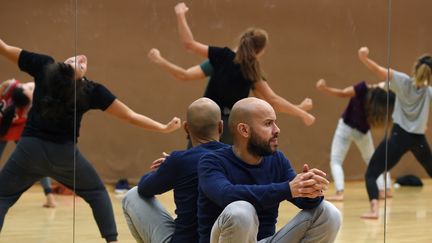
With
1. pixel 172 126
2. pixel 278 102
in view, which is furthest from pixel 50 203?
pixel 278 102

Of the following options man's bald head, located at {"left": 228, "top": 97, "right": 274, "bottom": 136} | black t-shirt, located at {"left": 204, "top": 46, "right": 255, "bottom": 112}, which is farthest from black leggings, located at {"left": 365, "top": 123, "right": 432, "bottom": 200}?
man's bald head, located at {"left": 228, "top": 97, "right": 274, "bottom": 136}

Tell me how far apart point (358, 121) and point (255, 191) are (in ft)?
6.17

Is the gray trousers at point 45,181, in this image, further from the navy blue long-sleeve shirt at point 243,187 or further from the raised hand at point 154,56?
the navy blue long-sleeve shirt at point 243,187

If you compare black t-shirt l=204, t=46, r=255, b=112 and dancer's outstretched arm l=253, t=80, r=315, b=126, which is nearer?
black t-shirt l=204, t=46, r=255, b=112

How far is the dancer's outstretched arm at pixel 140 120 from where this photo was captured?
4.27 metres

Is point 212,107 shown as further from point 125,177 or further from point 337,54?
point 337,54

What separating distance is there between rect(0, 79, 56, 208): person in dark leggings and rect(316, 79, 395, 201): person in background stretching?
1.65 meters

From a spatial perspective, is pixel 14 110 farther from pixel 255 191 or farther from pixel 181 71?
pixel 255 191

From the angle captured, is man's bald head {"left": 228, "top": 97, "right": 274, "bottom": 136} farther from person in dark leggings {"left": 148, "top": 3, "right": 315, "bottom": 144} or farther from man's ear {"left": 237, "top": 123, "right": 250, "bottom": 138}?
person in dark leggings {"left": 148, "top": 3, "right": 315, "bottom": 144}

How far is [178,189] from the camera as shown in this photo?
3490 millimetres

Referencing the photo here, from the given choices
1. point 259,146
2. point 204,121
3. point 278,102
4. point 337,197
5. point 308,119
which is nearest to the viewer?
point 259,146

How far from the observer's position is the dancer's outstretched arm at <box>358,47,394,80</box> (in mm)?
4684

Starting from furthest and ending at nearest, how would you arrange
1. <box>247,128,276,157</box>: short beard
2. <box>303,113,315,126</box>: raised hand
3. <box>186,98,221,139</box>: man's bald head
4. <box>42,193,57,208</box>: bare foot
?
<box>303,113,315,126</box>: raised hand
<box>42,193,57,208</box>: bare foot
<box>186,98,221,139</box>: man's bald head
<box>247,128,276,157</box>: short beard

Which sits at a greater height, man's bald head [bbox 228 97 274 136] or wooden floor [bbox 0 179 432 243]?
man's bald head [bbox 228 97 274 136]
